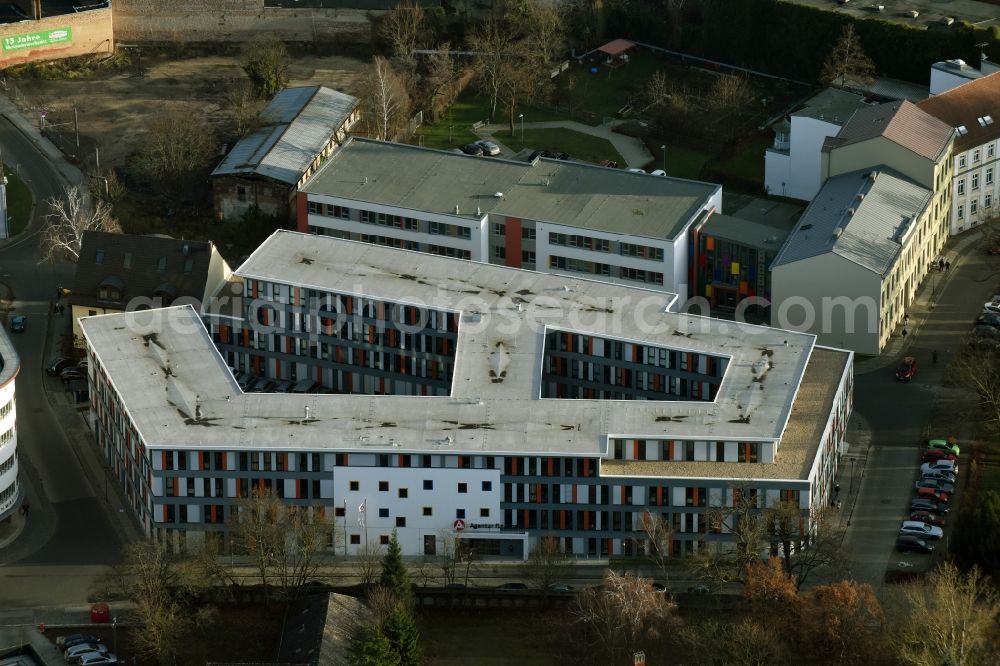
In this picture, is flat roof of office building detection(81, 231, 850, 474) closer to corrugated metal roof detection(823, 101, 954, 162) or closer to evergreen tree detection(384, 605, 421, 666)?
evergreen tree detection(384, 605, 421, 666)

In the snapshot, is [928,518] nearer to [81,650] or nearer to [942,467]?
[942,467]

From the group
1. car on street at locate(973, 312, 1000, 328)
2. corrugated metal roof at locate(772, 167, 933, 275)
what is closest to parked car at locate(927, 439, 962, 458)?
corrugated metal roof at locate(772, 167, 933, 275)

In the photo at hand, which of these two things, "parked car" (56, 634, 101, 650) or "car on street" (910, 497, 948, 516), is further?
"car on street" (910, 497, 948, 516)

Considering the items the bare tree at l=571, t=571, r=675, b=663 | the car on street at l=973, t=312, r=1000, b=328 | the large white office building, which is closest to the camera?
the bare tree at l=571, t=571, r=675, b=663

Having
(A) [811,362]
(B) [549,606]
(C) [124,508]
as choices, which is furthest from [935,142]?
(C) [124,508]

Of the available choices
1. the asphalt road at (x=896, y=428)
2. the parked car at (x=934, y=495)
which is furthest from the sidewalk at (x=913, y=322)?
the parked car at (x=934, y=495)

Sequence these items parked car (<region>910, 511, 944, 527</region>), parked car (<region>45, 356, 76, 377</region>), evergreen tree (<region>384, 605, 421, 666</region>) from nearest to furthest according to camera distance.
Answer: evergreen tree (<region>384, 605, 421, 666</region>) < parked car (<region>910, 511, 944, 527</region>) < parked car (<region>45, 356, 76, 377</region>)

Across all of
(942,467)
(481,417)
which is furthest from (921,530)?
(481,417)

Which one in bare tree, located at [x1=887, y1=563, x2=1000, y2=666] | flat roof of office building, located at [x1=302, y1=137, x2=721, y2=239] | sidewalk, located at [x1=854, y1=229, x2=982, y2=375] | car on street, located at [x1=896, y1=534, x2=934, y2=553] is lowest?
sidewalk, located at [x1=854, y1=229, x2=982, y2=375]
